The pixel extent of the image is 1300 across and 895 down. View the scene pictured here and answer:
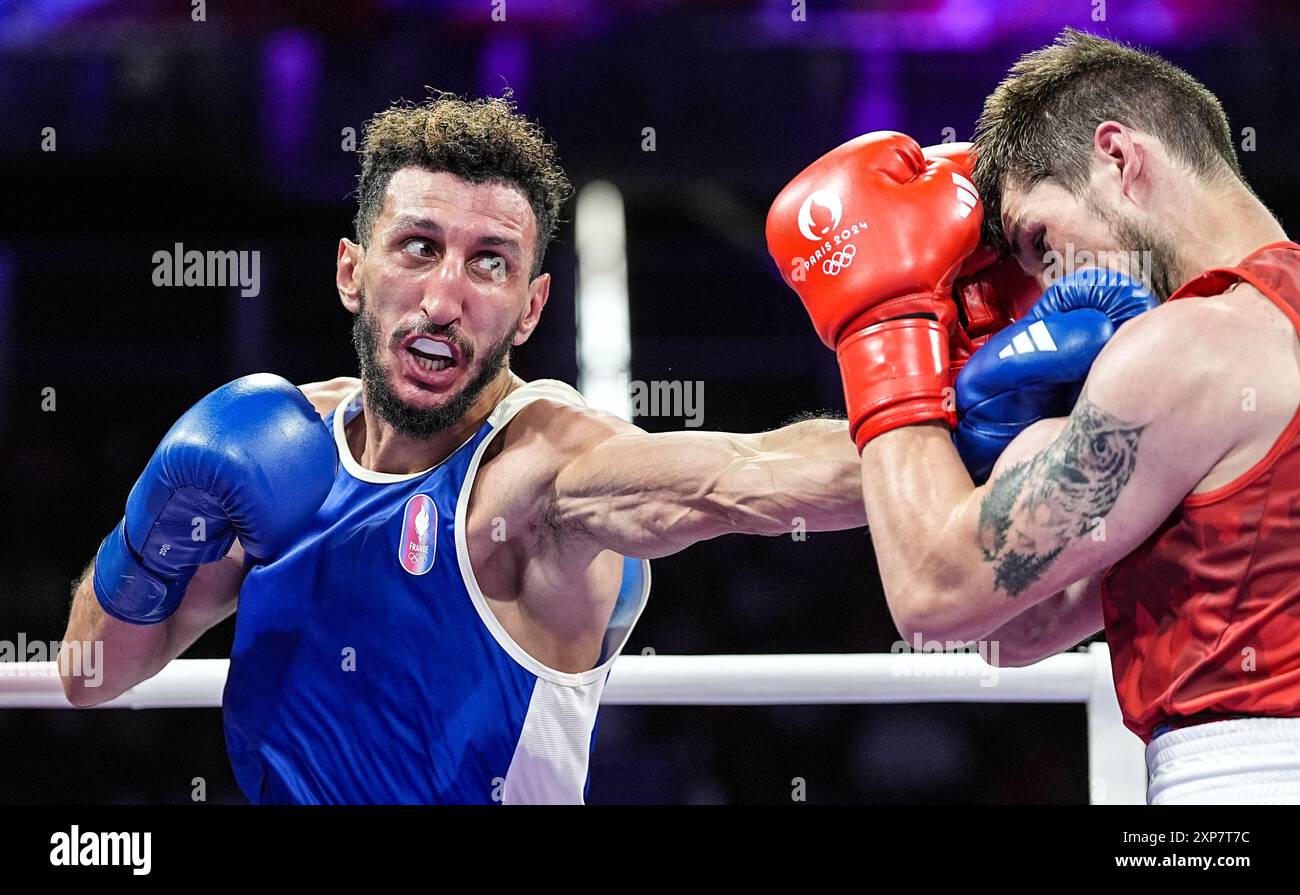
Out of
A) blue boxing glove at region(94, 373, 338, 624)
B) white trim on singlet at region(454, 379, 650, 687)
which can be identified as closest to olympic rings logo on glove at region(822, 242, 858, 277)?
white trim on singlet at region(454, 379, 650, 687)

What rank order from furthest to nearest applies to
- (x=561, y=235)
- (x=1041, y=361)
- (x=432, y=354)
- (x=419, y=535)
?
(x=561, y=235) → (x=432, y=354) → (x=419, y=535) → (x=1041, y=361)

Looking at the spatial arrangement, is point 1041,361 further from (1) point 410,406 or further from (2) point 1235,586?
(1) point 410,406

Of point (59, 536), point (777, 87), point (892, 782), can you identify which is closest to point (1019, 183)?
point (892, 782)

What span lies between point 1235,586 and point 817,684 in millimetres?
1077

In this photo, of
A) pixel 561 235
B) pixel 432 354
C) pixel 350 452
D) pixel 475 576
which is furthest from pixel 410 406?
pixel 561 235

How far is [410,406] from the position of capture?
7.17ft

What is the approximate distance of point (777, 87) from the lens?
20.2ft

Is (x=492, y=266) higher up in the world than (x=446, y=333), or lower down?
higher up

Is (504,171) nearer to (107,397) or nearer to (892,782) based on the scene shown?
(892,782)

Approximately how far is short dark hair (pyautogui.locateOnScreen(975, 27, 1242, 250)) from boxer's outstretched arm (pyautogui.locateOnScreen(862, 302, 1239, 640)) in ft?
1.15

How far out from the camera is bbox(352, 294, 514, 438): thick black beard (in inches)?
86.3

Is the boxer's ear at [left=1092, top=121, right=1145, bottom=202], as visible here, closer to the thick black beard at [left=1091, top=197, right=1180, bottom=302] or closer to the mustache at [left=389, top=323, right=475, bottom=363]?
the thick black beard at [left=1091, top=197, right=1180, bottom=302]

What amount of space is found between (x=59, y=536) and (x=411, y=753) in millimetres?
4561
